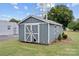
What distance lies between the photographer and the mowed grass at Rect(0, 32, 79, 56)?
Answer: 7.89 m

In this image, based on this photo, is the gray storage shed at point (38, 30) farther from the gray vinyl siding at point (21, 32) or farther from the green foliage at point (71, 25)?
the green foliage at point (71, 25)

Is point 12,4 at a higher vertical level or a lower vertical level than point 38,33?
higher

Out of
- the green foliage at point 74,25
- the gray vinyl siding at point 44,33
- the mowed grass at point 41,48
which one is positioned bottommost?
the mowed grass at point 41,48

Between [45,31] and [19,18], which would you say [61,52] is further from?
[19,18]

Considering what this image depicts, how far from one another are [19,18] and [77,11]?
2268 mm

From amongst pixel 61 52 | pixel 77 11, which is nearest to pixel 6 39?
pixel 61 52

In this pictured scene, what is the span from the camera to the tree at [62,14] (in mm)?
7977

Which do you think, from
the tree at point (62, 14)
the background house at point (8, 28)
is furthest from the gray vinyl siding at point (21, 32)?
the tree at point (62, 14)

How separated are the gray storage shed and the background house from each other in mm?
245

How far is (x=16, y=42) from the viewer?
853cm

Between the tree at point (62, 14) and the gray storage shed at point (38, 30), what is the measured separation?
18.8 inches

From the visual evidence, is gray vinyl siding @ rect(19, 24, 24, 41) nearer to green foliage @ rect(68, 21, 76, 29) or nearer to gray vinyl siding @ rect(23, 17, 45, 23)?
gray vinyl siding @ rect(23, 17, 45, 23)

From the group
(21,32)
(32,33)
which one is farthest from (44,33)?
(21,32)

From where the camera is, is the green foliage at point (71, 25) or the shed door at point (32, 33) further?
the shed door at point (32, 33)
